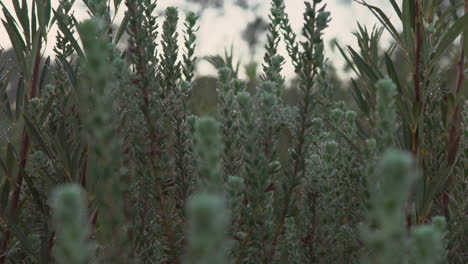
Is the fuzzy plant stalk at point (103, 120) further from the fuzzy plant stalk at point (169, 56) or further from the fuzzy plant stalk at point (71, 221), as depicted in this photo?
the fuzzy plant stalk at point (169, 56)

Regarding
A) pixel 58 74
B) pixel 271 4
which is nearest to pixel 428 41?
pixel 271 4

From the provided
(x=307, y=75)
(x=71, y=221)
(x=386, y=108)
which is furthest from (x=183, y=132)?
(x=71, y=221)

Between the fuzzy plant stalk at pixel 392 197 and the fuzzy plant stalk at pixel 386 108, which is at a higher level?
the fuzzy plant stalk at pixel 386 108

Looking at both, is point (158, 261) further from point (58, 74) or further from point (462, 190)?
point (462, 190)

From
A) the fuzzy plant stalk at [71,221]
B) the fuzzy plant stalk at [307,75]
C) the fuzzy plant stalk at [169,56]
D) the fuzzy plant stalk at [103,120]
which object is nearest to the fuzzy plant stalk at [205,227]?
the fuzzy plant stalk at [71,221]

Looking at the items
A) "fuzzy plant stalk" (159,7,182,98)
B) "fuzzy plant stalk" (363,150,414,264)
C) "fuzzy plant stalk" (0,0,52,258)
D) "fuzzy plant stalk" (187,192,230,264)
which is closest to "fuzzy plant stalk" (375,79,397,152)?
"fuzzy plant stalk" (363,150,414,264)

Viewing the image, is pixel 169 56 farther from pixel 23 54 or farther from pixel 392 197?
pixel 392 197

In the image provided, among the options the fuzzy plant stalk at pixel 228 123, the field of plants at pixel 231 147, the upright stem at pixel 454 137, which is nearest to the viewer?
the field of plants at pixel 231 147

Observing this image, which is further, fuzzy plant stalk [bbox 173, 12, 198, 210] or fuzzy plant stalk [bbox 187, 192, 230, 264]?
fuzzy plant stalk [bbox 173, 12, 198, 210]

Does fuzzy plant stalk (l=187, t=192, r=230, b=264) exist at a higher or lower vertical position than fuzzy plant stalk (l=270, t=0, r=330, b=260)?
lower

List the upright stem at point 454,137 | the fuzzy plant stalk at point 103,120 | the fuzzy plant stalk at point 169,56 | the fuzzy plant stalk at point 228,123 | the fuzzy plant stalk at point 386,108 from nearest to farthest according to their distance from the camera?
the fuzzy plant stalk at point 103,120 < the fuzzy plant stalk at point 386,108 < the fuzzy plant stalk at point 228,123 < the fuzzy plant stalk at point 169,56 < the upright stem at point 454,137

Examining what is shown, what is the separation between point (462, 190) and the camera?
1455 millimetres

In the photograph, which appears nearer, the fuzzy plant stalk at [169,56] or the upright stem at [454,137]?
the fuzzy plant stalk at [169,56]

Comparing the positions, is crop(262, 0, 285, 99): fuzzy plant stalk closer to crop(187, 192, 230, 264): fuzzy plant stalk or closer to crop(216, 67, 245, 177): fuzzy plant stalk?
crop(216, 67, 245, 177): fuzzy plant stalk
